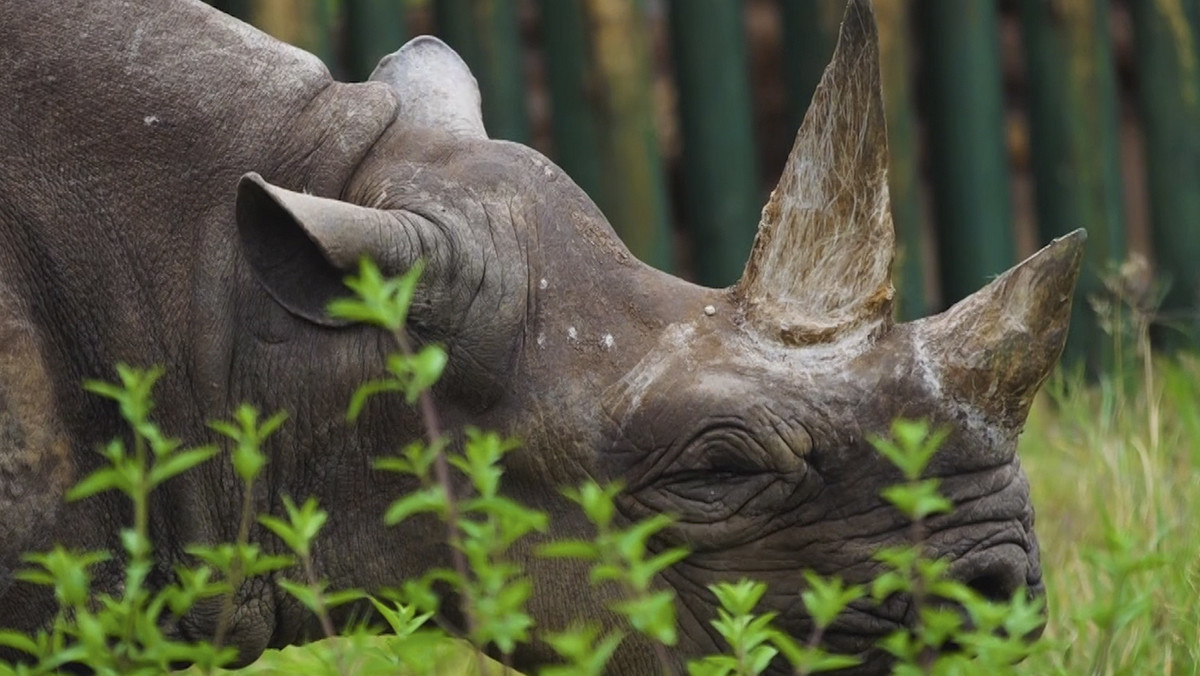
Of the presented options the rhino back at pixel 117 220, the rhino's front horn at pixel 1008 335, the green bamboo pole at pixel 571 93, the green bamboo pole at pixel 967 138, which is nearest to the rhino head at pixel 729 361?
the rhino's front horn at pixel 1008 335

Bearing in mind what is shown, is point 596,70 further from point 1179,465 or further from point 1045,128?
point 1179,465

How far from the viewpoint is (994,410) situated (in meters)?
3.84

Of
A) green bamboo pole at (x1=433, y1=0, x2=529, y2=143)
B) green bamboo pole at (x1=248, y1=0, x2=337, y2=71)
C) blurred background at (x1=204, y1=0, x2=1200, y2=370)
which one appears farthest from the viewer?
blurred background at (x1=204, y1=0, x2=1200, y2=370)

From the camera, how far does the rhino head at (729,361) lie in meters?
3.83

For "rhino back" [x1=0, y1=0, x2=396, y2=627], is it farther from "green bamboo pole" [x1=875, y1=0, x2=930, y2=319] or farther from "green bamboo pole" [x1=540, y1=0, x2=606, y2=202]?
"green bamboo pole" [x1=875, y1=0, x2=930, y2=319]

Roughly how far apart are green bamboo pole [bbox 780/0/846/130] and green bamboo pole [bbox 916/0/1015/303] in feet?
1.55

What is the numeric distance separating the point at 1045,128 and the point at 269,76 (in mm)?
4379

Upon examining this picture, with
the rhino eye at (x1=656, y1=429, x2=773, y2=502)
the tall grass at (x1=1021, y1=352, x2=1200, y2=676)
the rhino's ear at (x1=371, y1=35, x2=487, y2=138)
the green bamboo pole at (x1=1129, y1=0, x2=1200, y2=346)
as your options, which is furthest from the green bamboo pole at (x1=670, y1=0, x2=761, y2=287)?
the rhino eye at (x1=656, y1=429, x2=773, y2=502)

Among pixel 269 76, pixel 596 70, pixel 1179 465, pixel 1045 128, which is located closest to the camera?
pixel 269 76

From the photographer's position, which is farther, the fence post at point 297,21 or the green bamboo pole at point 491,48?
the green bamboo pole at point 491,48

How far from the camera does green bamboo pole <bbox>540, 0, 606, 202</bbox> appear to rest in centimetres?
720

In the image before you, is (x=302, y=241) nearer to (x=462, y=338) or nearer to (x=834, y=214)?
(x=462, y=338)

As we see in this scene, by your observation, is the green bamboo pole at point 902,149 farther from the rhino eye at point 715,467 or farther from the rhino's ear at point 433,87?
the rhino eye at point 715,467

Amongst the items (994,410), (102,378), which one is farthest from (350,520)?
(994,410)
